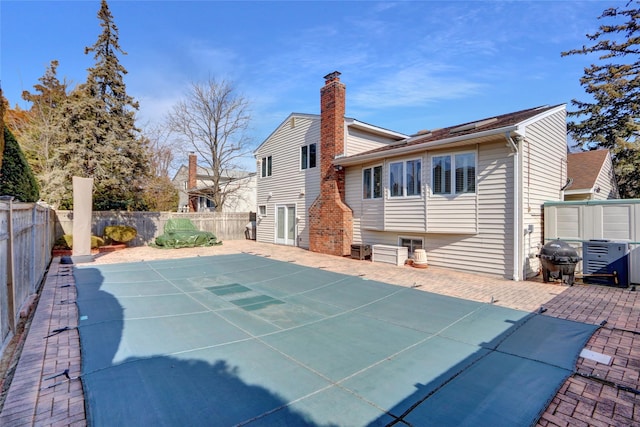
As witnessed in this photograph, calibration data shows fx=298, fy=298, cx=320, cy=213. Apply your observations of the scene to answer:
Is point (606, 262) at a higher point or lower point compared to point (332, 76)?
lower

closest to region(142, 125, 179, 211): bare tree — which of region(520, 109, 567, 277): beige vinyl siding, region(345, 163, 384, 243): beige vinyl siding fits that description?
region(345, 163, 384, 243): beige vinyl siding


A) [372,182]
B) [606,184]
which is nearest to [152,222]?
[372,182]

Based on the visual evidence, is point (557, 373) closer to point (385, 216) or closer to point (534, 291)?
point (534, 291)

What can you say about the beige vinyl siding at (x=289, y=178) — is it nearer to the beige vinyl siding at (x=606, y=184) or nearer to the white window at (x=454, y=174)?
the white window at (x=454, y=174)

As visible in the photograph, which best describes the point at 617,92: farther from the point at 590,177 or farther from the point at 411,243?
the point at 411,243

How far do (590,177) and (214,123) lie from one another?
19.7m

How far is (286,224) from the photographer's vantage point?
15.5 metres

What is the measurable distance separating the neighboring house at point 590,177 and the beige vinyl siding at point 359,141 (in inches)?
284

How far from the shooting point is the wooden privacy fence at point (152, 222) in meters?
13.3

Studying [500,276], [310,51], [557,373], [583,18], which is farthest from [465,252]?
[583,18]

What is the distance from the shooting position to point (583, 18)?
1508cm

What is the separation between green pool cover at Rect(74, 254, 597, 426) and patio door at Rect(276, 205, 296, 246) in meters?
8.73

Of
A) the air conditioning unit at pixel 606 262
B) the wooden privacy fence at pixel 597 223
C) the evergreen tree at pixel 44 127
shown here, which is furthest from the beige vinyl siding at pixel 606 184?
the evergreen tree at pixel 44 127

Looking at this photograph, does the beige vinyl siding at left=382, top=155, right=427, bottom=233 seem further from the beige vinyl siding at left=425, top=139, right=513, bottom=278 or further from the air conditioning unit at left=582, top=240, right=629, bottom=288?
the air conditioning unit at left=582, top=240, right=629, bottom=288
